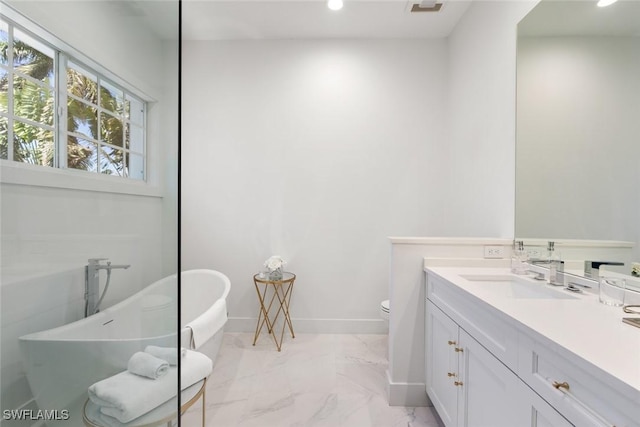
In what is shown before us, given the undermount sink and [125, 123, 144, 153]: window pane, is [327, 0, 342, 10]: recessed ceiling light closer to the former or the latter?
[125, 123, 144, 153]: window pane

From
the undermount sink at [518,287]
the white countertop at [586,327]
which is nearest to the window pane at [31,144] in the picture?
the white countertop at [586,327]

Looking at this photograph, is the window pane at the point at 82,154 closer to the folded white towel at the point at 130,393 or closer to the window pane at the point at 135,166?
the window pane at the point at 135,166

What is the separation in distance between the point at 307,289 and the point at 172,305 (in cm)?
209

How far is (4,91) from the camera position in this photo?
2.13ft

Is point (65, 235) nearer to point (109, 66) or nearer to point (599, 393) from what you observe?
point (109, 66)

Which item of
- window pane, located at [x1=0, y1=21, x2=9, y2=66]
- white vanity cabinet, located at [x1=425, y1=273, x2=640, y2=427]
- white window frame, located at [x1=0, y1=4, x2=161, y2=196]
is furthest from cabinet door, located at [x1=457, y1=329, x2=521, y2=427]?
window pane, located at [x1=0, y1=21, x2=9, y2=66]

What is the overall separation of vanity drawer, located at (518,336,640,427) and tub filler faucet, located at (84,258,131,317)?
3.96 feet

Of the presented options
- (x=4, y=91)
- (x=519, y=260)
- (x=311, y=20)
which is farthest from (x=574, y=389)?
(x=311, y=20)

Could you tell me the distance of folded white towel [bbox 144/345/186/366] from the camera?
831 millimetres

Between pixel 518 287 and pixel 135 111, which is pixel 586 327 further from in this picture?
pixel 135 111

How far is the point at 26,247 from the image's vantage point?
665mm

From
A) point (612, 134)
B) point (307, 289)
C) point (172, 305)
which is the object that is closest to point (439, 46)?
point (612, 134)

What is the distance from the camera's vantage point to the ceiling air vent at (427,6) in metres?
2.33

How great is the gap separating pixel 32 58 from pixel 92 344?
0.71 m
